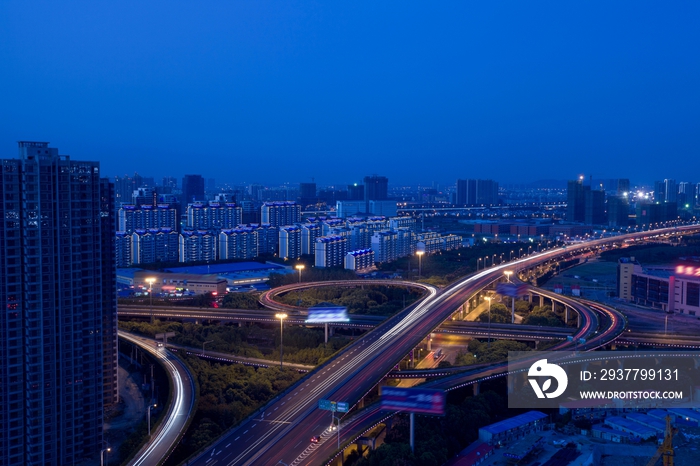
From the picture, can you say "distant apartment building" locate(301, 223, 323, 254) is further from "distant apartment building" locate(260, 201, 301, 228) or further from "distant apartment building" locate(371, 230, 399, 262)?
"distant apartment building" locate(260, 201, 301, 228)

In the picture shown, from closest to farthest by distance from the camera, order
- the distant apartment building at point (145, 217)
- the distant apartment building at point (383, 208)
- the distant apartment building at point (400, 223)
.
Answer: the distant apartment building at point (145, 217) → the distant apartment building at point (400, 223) → the distant apartment building at point (383, 208)

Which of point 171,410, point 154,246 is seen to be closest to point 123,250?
point 154,246

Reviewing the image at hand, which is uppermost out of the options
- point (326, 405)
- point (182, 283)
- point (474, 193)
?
point (474, 193)

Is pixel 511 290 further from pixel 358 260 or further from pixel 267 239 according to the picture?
pixel 267 239

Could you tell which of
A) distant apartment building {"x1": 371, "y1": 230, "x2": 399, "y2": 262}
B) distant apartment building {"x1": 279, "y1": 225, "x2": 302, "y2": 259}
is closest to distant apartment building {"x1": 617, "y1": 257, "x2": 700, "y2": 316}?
distant apartment building {"x1": 371, "y1": 230, "x2": 399, "y2": 262}

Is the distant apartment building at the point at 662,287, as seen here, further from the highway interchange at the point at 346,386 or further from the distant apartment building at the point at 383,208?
the distant apartment building at the point at 383,208

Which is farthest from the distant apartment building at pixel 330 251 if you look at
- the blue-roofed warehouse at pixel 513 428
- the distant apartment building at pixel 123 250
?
the blue-roofed warehouse at pixel 513 428

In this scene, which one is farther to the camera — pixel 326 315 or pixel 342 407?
pixel 326 315
